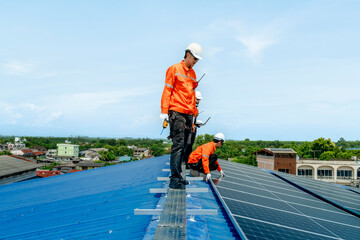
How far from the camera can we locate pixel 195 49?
4785mm

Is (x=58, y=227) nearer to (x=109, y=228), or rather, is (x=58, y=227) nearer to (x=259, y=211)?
(x=109, y=228)

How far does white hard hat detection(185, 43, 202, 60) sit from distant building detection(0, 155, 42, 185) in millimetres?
20105

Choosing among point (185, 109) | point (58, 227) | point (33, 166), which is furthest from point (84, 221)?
point (33, 166)

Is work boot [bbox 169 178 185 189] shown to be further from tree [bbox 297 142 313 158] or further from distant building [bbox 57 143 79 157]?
distant building [bbox 57 143 79 157]

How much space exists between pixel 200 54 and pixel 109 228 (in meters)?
3.78

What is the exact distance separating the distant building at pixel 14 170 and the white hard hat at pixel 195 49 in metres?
20.1

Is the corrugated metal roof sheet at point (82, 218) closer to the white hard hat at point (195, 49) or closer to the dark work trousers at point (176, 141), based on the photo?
the dark work trousers at point (176, 141)

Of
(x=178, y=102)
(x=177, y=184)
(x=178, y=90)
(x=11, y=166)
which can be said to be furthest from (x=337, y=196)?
(x=11, y=166)

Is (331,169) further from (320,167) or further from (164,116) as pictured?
(164,116)

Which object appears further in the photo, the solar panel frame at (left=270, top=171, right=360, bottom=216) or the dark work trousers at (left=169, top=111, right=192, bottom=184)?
the solar panel frame at (left=270, top=171, right=360, bottom=216)

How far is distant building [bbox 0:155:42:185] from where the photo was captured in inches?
725

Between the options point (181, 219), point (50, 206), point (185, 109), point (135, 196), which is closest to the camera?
point (181, 219)

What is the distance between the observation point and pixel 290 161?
43906 mm

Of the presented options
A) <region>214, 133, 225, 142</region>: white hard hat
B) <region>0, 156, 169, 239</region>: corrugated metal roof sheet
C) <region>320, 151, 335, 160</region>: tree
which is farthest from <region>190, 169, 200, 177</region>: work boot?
<region>320, 151, 335, 160</region>: tree
